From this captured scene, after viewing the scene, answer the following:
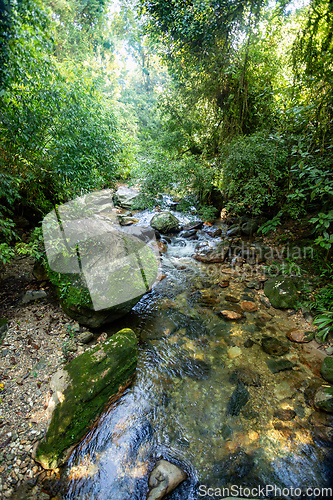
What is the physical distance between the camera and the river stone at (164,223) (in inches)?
384

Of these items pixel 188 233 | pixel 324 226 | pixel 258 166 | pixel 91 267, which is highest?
pixel 258 166

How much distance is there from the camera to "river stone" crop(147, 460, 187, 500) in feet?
7.99

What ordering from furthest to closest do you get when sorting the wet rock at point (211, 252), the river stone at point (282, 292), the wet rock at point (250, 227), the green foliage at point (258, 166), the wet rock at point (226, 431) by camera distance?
Result: the wet rock at point (250, 227) < the wet rock at point (211, 252) < the green foliage at point (258, 166) < the river stone at point (282, 292) < the wet rock at point (226, 431)

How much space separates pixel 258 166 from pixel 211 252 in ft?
10.5

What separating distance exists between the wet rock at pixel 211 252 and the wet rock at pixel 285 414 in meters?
4.75

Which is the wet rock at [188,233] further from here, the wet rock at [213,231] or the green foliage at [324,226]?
the green foliage at [324,226]

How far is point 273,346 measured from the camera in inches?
167

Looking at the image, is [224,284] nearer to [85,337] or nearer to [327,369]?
[327,369]

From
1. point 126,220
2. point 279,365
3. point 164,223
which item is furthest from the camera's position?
point 126,220

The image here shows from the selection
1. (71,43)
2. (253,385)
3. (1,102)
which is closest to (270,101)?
(1,102)

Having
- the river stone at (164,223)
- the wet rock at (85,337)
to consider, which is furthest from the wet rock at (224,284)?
the river stone at (164,223)

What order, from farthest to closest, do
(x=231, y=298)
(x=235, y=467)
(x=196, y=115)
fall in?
(x=196, y=115) < (x=231, y=298) < (x=235, y=467)

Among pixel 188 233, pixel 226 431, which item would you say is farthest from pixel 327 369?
pixel 188 233

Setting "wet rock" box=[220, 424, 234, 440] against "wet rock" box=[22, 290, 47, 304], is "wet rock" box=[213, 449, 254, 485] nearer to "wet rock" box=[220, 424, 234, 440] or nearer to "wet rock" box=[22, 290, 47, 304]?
"wet rock" box=[220, 424, 234, 440]
